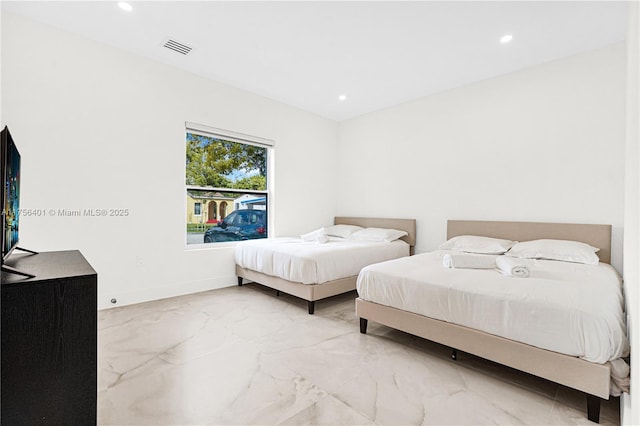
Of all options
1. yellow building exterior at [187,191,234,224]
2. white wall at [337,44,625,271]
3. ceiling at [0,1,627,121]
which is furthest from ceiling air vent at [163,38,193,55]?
white wall at [337,44,625,271]

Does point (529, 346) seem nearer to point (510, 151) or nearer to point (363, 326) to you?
point (363, 326)

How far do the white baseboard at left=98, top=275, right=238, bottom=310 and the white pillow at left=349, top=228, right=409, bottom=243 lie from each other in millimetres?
1836

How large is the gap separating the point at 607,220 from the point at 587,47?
66.9 inches

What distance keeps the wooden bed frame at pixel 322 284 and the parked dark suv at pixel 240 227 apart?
1.53 ft

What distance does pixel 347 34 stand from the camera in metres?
2.78

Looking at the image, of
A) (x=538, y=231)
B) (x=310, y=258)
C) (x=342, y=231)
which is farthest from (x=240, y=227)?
(x=538, y=231)

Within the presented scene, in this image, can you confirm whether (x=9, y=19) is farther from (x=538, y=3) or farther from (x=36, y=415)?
(x=538, y=3)

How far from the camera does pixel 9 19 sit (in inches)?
101

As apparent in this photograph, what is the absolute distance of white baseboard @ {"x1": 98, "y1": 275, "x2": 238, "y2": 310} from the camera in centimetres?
309

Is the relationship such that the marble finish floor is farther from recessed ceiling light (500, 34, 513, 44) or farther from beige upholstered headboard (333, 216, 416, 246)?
recessed ceiling light (500, 34, 513, 44)

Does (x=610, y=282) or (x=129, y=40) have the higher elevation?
(x=129, y=40)

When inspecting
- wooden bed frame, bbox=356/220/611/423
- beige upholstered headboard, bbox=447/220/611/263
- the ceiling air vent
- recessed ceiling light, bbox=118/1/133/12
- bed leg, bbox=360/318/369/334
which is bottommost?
bed leg, bbox=360/318/369/334

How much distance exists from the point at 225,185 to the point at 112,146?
1347mm

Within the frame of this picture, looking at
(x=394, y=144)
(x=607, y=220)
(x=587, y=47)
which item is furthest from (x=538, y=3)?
(x=394, y=144)
